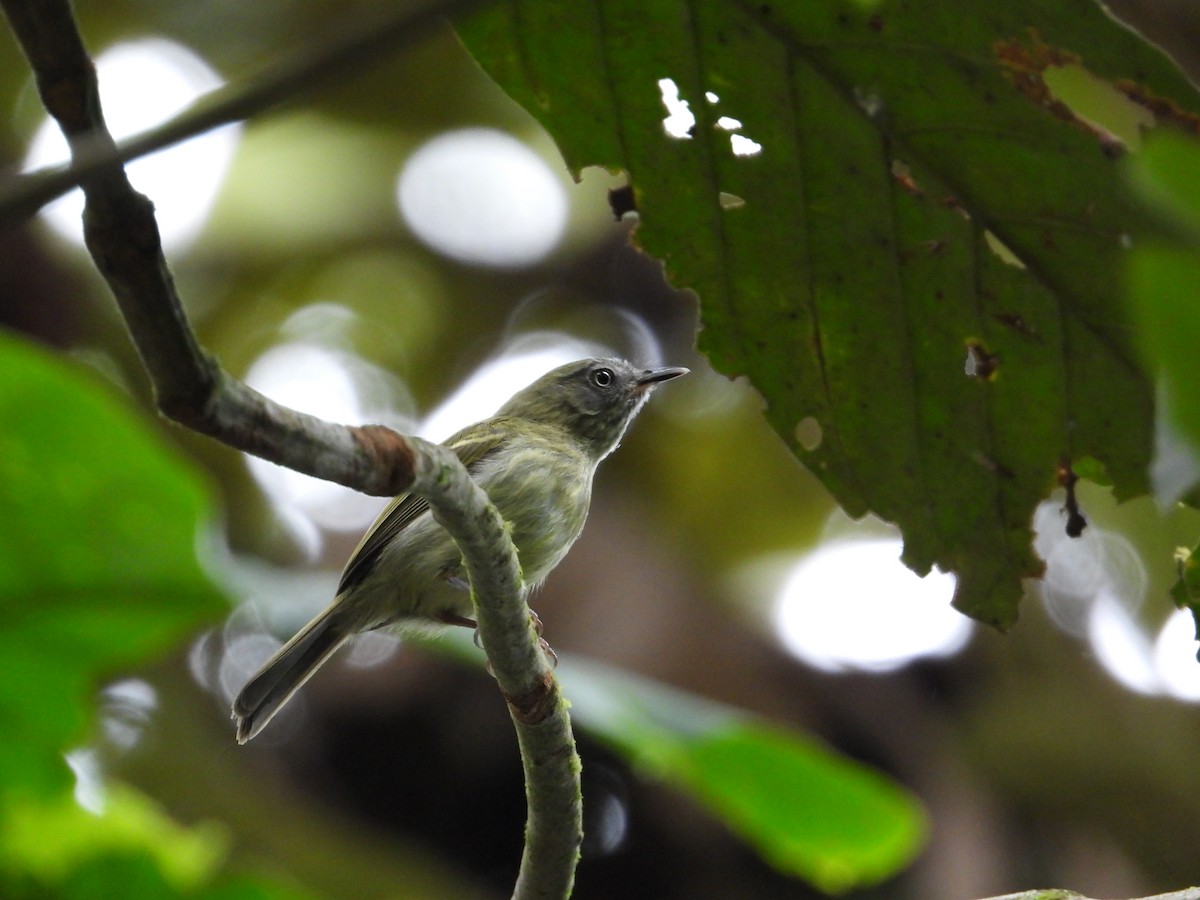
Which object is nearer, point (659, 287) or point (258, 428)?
point (258, 428)

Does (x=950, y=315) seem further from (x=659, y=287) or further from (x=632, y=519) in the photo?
(x=659, y=287)

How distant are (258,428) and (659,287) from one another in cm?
919

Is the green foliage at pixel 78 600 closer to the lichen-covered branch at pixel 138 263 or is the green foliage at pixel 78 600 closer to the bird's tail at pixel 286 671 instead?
the lichen-covered branch at pixel 138 263

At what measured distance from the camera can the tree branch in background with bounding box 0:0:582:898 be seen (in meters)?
0.95

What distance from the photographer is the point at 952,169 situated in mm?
2242

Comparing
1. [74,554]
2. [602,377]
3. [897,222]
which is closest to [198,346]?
[74,554]

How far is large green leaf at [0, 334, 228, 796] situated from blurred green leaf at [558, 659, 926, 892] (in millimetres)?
1293

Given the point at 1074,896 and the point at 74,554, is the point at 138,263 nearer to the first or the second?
the point at 74,554

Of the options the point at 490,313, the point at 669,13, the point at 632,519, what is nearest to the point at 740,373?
the point at 669,13

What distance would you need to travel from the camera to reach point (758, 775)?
10.0 feet

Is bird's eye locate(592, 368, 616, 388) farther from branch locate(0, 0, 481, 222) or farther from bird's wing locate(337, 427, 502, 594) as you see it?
branch locate(0, 0, 481, 222)

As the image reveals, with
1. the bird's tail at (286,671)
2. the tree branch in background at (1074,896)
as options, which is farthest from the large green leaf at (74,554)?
the bird's tail at (286,671)

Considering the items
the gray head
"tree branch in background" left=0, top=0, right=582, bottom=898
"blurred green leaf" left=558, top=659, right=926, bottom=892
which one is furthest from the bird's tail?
"tree branch in background" left=0, top=0, right=582, bottom=898

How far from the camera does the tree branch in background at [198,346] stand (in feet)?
3.13
